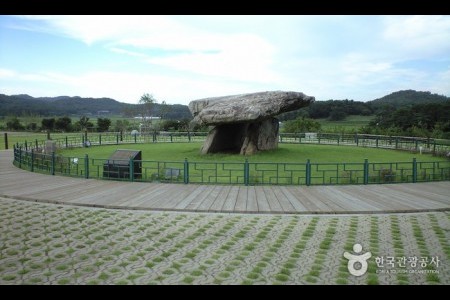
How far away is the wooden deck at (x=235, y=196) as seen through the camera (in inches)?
400

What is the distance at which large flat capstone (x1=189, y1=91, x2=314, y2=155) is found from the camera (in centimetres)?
1988

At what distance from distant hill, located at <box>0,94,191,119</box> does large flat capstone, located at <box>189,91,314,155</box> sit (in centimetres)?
2974

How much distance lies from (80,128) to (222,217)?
47364mm

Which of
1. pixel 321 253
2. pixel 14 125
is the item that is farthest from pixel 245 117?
pixel 14 125

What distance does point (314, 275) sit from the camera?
5863mm

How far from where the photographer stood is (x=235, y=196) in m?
11.5

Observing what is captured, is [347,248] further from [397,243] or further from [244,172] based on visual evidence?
[244,172]

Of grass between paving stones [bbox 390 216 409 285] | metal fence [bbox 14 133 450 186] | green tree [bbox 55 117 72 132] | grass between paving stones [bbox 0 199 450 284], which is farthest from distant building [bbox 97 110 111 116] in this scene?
grass between paving stones [bbox 390 216 409 285]

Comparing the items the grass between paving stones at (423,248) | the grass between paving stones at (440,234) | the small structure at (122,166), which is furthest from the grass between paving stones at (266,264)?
the small structure at (122,166)

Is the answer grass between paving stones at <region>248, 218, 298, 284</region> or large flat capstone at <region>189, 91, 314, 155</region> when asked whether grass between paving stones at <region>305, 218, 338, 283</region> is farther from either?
large flat capstone at <region>189, 91, 314, 155</region>

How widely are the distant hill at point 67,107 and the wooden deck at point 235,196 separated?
39285 mm

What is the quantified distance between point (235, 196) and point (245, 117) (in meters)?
8.70

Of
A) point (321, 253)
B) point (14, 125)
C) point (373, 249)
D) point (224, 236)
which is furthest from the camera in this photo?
point (14, 125)

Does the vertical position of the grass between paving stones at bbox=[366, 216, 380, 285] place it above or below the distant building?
below
